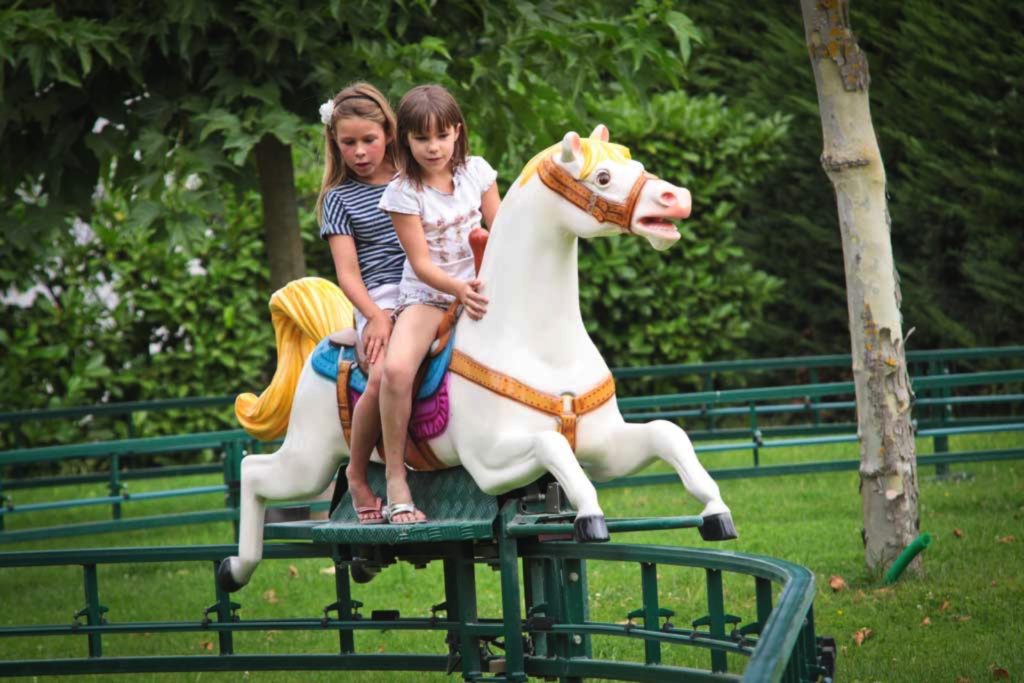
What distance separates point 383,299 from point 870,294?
3219 mm

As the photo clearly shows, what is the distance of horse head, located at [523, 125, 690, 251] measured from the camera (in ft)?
16.2

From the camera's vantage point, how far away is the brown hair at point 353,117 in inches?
225

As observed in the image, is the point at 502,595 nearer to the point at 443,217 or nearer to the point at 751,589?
the point at 443,217

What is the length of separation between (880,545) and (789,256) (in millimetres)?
8093

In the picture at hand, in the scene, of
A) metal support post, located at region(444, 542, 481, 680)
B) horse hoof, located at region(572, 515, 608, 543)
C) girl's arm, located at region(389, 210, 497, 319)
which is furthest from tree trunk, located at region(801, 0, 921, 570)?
horse hoof, located at region(572, 515, 608, 543)

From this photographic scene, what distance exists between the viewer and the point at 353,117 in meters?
5.70

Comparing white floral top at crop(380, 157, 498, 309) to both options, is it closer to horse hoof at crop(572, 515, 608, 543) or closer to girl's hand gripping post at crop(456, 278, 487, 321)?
girl's hand gripping post at crop(456, 278, 487, 321)

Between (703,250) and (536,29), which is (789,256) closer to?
(703,250)

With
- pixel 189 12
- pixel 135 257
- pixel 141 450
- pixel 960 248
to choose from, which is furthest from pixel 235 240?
pixel 960 248

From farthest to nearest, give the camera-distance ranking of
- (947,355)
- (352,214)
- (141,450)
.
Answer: (947,355)
(141,450)
(352,214)

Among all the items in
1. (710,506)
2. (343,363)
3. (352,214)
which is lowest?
(710,506)

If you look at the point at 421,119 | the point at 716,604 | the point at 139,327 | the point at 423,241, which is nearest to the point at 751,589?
the point at 716,604

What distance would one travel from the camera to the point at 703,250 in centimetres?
1400

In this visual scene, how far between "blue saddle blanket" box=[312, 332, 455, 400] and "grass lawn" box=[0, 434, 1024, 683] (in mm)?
2272
